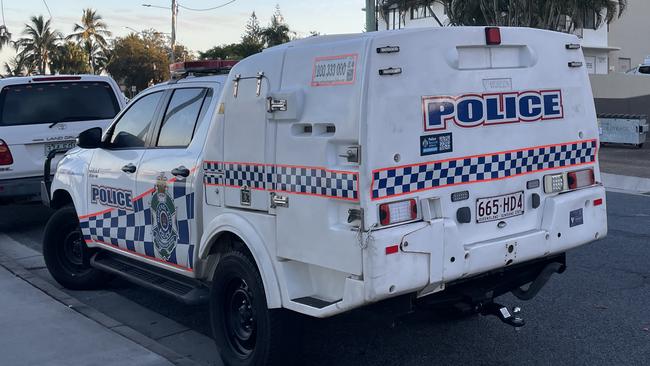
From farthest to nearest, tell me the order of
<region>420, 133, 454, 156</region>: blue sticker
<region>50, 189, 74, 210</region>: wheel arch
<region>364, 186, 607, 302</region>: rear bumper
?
<region>50, 189, 74, 210</region>: wheel arch, <region>420, 133, 454, 156</region>: blue sticker, <region>364, 186, 607, 302</region>: rear bumper


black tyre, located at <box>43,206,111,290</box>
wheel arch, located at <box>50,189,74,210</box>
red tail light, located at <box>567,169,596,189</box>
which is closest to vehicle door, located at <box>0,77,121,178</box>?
wheel arch, located at <box>50,189,74,210</box>

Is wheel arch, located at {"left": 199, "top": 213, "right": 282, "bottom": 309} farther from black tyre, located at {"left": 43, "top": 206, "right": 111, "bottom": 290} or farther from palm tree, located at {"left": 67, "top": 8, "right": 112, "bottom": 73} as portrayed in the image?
palm tree, located at {"left": 67, "top": 8, "right": 112, "bottom": 73}

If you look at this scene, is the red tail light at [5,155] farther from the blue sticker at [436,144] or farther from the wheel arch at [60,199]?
the blue sticker at [436,144]

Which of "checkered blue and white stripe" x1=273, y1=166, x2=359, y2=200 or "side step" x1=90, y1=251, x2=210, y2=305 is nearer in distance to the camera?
"checkered blue and white stripe" x1=273, y1=166, x2=359, y2=200

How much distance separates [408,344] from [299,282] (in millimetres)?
1518

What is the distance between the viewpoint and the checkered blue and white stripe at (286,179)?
4031mm

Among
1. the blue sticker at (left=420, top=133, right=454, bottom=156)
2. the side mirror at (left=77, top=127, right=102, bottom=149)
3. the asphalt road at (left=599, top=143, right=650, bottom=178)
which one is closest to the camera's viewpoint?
the blue sticker at (left=420, top=133, right=454, bottom=156)

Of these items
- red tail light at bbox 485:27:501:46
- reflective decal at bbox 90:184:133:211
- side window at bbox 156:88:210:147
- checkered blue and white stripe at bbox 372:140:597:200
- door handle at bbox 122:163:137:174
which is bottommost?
reflective decal at bbox 90:184:133:211

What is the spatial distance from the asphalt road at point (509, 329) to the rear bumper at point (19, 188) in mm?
2876

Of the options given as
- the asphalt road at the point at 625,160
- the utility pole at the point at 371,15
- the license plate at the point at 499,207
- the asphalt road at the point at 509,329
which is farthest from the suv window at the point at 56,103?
the asphalt road at the point at 625,160

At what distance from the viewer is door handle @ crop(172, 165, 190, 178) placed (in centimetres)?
539

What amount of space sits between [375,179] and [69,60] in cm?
6734

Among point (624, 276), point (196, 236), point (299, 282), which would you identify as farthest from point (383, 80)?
point (624, 276)

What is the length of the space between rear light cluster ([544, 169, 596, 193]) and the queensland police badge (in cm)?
263
